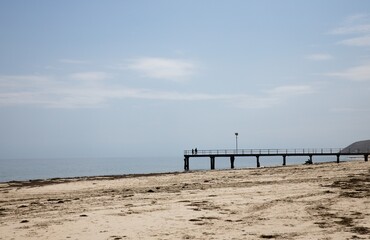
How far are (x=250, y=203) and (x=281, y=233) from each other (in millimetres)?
5128

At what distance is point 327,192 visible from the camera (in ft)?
56.7

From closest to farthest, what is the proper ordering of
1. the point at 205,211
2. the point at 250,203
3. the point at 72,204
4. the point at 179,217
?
the point at 179,217 → the point at 205,211 → the point at 250,203 → the point at 72,204

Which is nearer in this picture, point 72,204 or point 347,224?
point 347,224

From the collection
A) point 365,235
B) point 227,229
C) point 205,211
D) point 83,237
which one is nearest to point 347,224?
point 365,235

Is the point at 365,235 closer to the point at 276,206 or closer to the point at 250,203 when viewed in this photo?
the point at 276,206

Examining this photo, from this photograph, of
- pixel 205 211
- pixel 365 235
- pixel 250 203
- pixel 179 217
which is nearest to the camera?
pixel 365 235

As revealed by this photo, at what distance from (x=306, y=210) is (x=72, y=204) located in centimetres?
885

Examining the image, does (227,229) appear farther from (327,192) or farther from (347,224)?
(327,192)

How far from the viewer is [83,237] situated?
9789 millimetres

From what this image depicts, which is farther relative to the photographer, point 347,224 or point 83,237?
point 347,224

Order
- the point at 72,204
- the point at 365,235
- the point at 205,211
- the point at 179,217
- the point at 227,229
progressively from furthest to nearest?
the point at 72,204 → the point at 205,211 → the point at 179,217 → the point at 227,229 → the point at 365,235

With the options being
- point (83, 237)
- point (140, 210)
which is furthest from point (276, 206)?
point (83, 237)

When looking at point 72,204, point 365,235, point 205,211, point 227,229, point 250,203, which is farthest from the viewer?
point 72,204

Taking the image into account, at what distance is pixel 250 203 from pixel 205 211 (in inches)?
90.5
